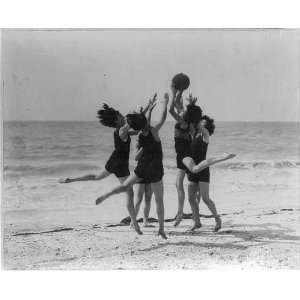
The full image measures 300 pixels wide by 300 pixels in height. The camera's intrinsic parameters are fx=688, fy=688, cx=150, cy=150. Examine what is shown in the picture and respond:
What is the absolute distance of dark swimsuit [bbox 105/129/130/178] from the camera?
20.3 ft

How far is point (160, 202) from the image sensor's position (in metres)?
6.23

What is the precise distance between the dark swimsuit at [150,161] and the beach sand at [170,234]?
11 centimetres

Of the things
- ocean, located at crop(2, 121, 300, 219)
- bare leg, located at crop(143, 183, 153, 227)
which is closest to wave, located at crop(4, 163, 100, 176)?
ocean, located at crop(2, 121, 300, 219)

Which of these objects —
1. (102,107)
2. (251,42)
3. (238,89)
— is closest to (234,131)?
(238,89)

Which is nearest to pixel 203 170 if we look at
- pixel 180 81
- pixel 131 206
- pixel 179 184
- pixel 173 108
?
pixel 179 184

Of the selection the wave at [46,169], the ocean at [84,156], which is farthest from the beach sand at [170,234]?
the wave at [46,169]

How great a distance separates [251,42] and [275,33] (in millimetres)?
226

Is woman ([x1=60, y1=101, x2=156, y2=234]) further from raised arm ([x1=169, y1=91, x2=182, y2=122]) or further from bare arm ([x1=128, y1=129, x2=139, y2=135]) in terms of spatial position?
raised arm ([x1=169, y1=91, x2=182, y2=122])

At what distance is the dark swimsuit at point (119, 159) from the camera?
243 inches

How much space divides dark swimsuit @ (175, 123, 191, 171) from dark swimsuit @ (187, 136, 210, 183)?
0.05m

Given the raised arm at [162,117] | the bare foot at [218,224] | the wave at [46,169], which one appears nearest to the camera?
the raised arm at [162,117]

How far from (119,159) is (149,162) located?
27 centimetres

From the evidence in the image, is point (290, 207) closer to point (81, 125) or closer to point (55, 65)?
point (81, 125)

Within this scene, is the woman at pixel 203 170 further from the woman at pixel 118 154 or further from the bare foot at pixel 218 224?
the woman at pixel 118 154
